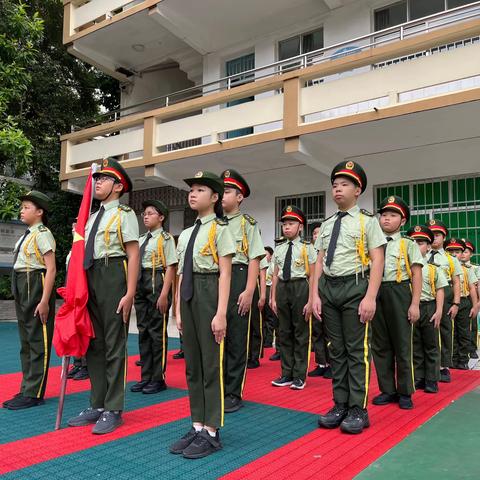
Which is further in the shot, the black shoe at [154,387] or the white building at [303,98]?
the white building at [303,98]

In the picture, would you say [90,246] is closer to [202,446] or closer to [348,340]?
[202,446]

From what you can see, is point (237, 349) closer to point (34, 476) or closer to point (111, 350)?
point (111, 350)

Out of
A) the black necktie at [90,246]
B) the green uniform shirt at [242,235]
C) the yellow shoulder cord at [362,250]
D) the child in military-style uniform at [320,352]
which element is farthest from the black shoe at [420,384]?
the black necktie at [90,246]

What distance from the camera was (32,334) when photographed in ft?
14.0

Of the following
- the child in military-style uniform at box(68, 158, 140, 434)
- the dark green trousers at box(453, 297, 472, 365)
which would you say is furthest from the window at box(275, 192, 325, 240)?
the child in military-style uniform at box(68, 158, 140, 434)

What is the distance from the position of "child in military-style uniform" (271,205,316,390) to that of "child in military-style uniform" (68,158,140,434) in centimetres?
200

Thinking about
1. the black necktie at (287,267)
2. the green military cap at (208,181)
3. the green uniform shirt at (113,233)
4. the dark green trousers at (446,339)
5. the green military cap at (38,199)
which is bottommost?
the dark green trousers at (446,339)

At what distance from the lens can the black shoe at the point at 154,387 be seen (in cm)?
465

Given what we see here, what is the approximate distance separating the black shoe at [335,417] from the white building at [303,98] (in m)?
5.44

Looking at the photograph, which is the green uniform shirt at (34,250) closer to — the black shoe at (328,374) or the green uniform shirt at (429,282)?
the black shoe at (328,374)

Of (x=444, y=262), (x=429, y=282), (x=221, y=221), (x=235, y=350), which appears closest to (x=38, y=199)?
(x=221, y=221)

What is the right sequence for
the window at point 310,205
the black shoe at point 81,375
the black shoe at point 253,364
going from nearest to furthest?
the black shoe at point 81,375 → the black shoe at point 253,364 → the window at point 310,205

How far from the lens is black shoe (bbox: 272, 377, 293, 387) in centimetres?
505

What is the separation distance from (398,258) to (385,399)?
4.15 feet
